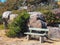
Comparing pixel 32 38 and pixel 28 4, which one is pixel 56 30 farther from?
pixel 28 4

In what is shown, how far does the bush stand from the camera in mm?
11336

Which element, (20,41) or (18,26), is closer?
(20,41)

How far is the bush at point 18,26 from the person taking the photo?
1134cm

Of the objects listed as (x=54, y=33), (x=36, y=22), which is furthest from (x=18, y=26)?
(x=54, y=33)

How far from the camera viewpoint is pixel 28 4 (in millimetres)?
19906

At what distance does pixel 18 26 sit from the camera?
451 inches

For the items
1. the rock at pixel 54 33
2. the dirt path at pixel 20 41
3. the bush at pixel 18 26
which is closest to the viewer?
the dirt path at pixel 20 41

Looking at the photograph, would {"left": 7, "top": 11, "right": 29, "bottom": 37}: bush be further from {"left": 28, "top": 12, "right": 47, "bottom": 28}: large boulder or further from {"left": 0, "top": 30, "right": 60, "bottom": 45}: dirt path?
{"left": 0, "top": 30, "right": 60, "bottom": 45}: dirt path

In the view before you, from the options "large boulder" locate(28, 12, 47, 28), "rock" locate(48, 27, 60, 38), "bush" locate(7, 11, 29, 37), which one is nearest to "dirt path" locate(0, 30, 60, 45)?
"bush" locate(7, 11, 29, 37)

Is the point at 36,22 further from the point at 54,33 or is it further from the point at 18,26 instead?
the point at 54,33

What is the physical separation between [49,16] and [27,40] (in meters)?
3.56

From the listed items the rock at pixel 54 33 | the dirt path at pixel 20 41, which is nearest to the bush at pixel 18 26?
the dirt path at pixel 20 41

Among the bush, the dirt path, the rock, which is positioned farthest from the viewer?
the rock

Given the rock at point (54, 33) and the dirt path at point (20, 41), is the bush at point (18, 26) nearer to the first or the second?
the dirt path at point (20, 41)
